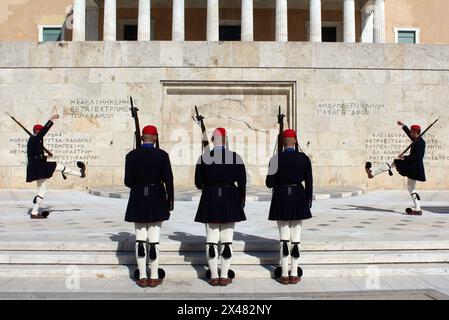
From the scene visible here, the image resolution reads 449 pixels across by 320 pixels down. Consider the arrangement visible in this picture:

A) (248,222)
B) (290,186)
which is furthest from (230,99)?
(290,186)

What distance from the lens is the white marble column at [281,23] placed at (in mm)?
26578

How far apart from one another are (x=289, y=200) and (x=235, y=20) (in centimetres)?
3010

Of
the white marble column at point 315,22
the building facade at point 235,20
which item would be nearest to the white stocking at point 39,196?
the white marble column at point 315,22

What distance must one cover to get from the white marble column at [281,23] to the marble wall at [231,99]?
7.60 meters

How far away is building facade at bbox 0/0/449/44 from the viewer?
32938 millimetres

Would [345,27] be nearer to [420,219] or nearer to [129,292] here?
[420,219]

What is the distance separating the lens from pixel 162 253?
283 inches

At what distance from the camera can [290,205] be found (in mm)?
6102

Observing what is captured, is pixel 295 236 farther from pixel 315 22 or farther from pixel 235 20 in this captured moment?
pixel 235 20

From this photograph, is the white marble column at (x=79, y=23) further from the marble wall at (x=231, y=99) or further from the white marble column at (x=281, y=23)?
the white marble column at (x=281, y=23)

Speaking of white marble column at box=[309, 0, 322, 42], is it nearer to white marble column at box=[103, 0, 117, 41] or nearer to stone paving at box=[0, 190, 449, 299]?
white marble column at box=[103, 0, 117, 41]

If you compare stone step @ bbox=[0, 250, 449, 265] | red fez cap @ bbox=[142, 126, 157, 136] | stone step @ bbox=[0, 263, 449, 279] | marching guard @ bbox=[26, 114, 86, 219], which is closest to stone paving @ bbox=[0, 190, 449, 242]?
stone step @ bbox=[0, 250, 449, 265]
